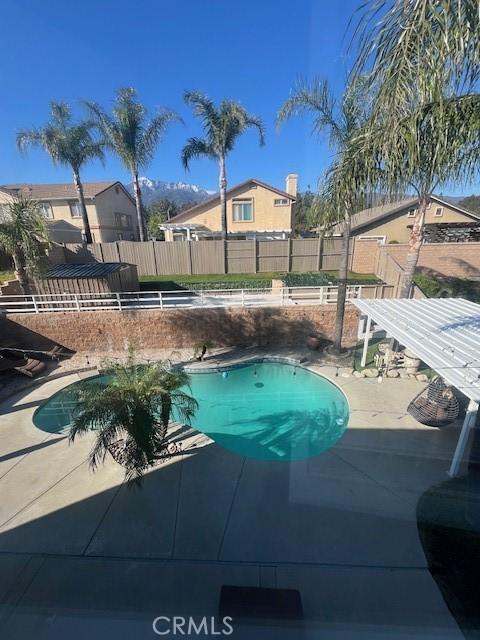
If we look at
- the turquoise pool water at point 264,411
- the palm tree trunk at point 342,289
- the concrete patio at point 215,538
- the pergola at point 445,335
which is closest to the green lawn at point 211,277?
the palm tree trunk at point 342,289

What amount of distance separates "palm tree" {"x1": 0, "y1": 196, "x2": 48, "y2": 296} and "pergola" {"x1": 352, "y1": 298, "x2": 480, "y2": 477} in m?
11.2

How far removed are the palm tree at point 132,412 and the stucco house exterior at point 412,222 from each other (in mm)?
20229

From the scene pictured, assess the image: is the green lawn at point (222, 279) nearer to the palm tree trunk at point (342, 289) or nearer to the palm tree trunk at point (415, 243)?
the palm tree trunk at point (342, 289)

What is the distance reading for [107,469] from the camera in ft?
17.8

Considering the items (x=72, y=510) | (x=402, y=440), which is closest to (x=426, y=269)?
(x=402, y=440)

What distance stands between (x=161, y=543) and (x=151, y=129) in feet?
72.0

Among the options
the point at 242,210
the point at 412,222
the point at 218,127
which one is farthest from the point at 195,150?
the point at 412,222

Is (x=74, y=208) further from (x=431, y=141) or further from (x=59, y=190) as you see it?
(x=431, y=141)

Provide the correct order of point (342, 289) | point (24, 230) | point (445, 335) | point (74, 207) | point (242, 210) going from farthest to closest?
point (74, 207), point (242, 210), point (342, 289), point (24, 230), point (445, 335)

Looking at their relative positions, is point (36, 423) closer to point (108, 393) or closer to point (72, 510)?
point (72, 510)

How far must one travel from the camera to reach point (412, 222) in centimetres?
2220

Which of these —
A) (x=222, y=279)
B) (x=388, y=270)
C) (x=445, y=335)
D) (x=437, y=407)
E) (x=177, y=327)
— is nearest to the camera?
(x=437, y=407)

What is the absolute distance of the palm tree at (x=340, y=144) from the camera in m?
5.36

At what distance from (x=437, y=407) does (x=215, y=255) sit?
1602 centimetres
